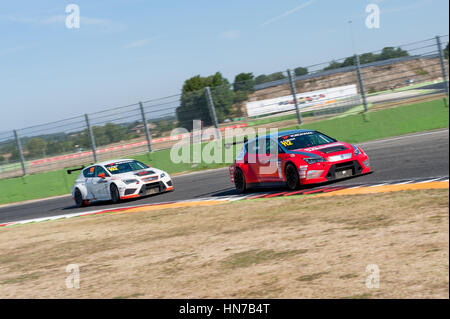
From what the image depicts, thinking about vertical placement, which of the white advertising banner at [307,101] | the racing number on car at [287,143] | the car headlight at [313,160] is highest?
the white advertising banner at [307,101]

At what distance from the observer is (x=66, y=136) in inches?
899

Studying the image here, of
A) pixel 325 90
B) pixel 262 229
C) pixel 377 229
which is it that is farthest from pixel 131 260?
pixel 325 90

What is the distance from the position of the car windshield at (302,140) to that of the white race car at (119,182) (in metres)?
4.72

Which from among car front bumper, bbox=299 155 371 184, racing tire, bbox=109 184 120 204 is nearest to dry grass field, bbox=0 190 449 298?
car front bumper, bbox=299 155 371 184

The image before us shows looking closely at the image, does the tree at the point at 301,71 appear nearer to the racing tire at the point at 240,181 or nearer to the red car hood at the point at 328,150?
the racing tire at the point at 240,181

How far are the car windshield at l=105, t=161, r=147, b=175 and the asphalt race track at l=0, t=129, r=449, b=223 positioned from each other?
3.17ft

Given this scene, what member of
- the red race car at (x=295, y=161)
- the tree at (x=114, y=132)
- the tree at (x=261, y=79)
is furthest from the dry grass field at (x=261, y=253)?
the tree at (x=114, y=132)

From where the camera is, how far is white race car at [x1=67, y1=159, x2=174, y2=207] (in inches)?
628

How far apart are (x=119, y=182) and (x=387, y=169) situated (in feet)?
23.5

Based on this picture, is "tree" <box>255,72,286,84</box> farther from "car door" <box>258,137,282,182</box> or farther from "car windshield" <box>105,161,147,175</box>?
"car door" <box>258,137,282,182</box>

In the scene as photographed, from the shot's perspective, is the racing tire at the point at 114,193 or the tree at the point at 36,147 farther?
the tree at the point at 36,147

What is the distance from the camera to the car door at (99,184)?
16.6 meters

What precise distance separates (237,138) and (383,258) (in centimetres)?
1668

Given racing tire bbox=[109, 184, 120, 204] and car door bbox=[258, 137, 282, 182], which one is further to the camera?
racing tire bbox=[109, 184, 120, 204]
